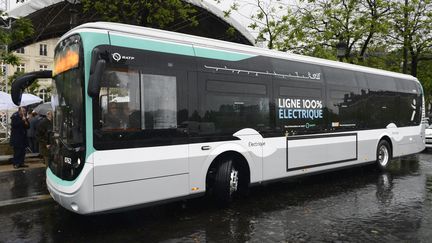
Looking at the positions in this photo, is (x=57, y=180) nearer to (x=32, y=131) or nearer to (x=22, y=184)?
(x=22, y=184)

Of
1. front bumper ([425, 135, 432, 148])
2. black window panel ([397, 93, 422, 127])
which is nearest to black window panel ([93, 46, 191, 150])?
black window panel ([397, 93, 422, 127])

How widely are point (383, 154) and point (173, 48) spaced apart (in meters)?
8.40

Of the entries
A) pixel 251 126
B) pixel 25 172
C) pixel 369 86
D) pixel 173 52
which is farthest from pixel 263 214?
pixel 25 172

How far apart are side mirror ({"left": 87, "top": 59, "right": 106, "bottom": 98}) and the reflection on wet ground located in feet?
7.09

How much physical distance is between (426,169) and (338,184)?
4.48 meters

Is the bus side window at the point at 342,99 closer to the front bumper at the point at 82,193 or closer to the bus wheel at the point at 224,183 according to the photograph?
the bus wheel at the point at 224,183

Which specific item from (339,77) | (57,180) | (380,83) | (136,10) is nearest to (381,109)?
(380,83)

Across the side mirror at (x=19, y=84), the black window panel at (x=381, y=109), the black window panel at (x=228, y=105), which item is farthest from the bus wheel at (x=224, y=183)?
the black window panel at (x=381, y=109)

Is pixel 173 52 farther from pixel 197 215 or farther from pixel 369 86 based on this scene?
pixel 369 86

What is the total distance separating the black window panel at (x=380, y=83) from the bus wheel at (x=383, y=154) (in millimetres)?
1668

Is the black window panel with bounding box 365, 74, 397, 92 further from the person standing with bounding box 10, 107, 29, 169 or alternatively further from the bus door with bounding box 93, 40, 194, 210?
the person standing with bounding box 10, 107, 29, 169

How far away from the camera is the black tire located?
11.5m

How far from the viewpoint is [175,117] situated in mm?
6270

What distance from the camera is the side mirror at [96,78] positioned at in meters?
5.17
